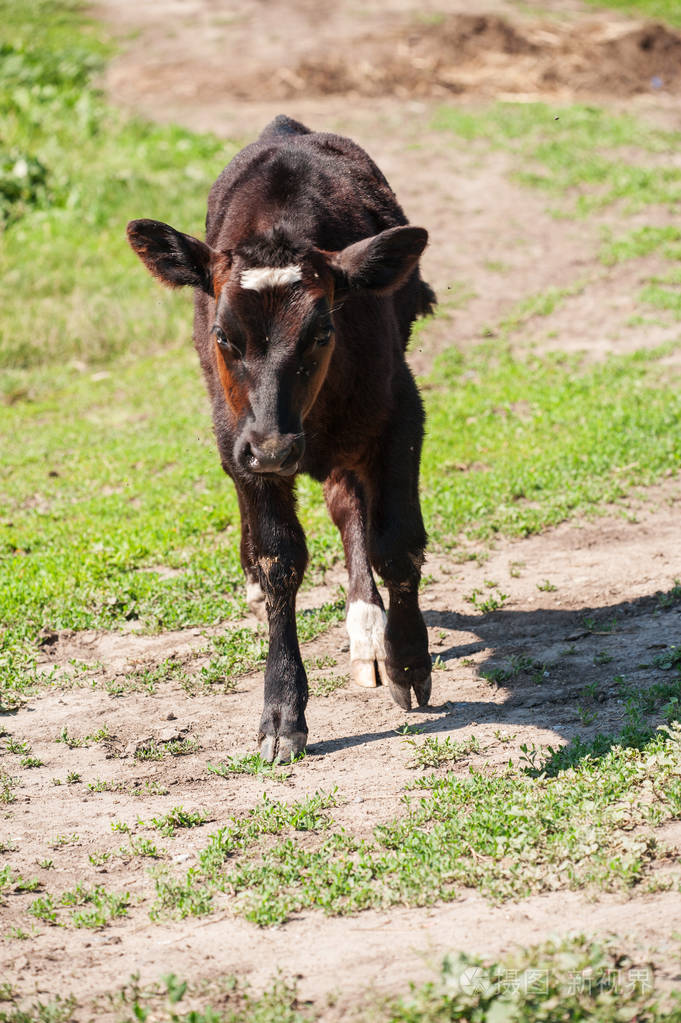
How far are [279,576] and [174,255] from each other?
1.56 meters

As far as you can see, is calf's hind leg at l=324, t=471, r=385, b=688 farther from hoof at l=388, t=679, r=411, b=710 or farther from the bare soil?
hoof at l=388, t=679, r=411, b=710

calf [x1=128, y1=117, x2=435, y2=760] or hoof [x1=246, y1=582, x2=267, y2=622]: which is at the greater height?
calf [x1=128, y1=117, x2=435, y2=760]

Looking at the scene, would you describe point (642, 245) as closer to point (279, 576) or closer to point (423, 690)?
point (423, 690)

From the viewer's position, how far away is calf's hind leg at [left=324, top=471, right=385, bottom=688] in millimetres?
6199

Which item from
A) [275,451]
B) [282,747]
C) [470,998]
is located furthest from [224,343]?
[470,998]

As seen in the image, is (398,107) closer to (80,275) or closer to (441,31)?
(441,31)

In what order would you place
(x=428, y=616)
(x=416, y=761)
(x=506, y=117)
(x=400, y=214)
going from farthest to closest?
(x=506, y=117) → (x=428, y=616) → (x=400, y=214) → (x=416, y=761)

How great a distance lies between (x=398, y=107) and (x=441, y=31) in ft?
12.0

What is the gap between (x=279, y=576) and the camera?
18.3ft

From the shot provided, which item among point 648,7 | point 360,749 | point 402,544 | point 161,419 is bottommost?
point 161,419

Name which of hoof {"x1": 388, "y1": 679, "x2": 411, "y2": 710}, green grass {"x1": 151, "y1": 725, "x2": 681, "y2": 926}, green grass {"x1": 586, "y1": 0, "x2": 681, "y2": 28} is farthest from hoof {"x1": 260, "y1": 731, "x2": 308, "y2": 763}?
green grass {"x1": 586, "y1": 0, "x2": 681, "y2": 28}

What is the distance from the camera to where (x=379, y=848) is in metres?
4.40

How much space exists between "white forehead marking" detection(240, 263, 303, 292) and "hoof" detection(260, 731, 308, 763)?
1.98 m

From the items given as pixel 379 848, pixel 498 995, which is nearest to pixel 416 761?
pixel 379 848
